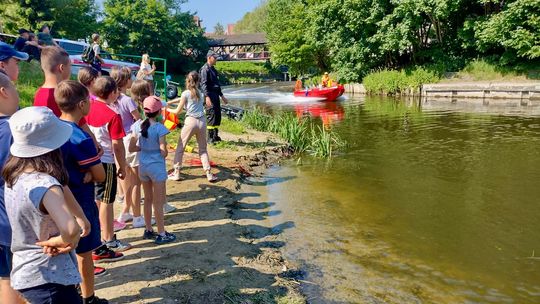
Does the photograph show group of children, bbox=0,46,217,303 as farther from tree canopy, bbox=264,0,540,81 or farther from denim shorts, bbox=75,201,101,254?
tree canopy, bbox=264,0,540,81

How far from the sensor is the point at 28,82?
13.4m

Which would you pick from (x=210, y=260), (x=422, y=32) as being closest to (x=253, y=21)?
(x=422, y=32)

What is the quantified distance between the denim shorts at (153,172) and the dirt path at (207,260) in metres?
0.74

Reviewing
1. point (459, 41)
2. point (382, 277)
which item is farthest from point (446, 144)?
point (459, 41)

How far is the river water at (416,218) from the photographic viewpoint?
469 cm

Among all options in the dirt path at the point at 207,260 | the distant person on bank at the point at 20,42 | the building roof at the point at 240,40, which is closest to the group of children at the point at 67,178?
the dirt path at the point at 207,260

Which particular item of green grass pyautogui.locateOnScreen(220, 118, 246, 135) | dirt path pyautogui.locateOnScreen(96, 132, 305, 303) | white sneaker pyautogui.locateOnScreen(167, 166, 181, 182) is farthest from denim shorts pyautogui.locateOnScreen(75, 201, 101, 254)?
green grass pyautogui.locateOnScreen(220, 118, 246, 135)

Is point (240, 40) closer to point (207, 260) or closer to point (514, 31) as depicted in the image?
point (514, 31)

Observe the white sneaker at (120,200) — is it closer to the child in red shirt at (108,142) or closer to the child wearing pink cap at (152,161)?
the child wearing pink cap at (152,161)

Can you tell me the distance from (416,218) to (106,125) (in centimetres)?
456

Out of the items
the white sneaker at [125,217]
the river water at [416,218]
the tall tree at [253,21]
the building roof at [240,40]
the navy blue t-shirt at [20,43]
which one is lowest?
the river water at [416,218]

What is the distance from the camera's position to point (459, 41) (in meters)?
31.8

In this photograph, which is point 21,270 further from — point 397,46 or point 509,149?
point 397,46

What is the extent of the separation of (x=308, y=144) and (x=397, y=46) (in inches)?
896
